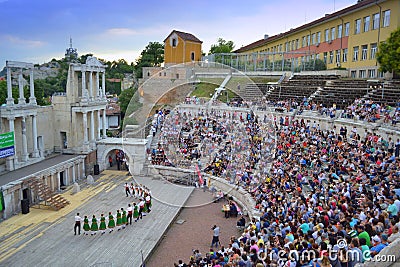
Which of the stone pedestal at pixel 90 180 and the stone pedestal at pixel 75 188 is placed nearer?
the stone pedestal at pixel 75 188

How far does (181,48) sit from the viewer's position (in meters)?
49.8

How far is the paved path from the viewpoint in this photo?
1634 cm

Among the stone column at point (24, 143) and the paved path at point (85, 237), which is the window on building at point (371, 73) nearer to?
the paved path at point (85, 237)

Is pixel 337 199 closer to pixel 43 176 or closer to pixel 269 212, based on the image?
pixel 269 212

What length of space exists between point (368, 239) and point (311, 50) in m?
41.1

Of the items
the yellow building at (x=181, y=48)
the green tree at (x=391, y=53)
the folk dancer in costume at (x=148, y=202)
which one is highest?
the yellow building at (x=181, y=48)

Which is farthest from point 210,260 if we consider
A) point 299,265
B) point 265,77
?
point 265,77

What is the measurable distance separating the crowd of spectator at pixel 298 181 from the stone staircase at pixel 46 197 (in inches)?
301

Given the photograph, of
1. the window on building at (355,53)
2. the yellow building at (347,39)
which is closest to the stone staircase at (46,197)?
the yellow building at (347,39)

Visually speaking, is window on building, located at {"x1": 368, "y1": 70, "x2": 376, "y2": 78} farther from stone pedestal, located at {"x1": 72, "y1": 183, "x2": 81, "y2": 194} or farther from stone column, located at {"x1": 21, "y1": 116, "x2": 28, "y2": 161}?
stone column, located at {"x1": 21, "y1": 116, "x2": 28, "y2": 161}

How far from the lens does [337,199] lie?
603 inches

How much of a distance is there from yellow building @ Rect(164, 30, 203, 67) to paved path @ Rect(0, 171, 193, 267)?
27410 millimetres
